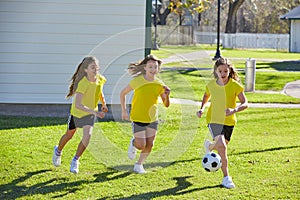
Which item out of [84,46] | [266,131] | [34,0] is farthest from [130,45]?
[266,131]

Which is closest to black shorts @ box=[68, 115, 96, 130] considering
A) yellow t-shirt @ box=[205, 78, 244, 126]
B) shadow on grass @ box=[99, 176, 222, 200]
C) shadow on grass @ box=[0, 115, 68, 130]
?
shadow on grass @ box=[99, 176, 222, 200]

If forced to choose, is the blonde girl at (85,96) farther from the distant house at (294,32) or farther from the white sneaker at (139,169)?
the distant house at (294,32)

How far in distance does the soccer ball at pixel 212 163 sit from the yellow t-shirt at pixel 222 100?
1.31 feet

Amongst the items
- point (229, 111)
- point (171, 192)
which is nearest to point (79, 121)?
point (171, 192)

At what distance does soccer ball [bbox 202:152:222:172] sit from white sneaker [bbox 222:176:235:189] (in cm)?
15

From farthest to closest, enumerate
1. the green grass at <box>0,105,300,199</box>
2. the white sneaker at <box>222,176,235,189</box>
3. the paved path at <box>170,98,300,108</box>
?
the paved path at <box>170,98,300,108</box> < the white sneaker at <box>222,176,235,189</box> < the green grass at <box>0,105,300,199</box>

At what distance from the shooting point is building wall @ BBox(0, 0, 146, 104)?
33.8 feet

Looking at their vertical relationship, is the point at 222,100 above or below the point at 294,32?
below

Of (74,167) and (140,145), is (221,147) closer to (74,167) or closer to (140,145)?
(140,145)

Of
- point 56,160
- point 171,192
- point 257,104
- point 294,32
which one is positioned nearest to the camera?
point 171,192

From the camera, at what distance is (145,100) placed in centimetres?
622

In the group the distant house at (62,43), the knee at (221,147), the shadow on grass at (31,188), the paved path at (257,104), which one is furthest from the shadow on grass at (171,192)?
the paved path at (257,104)

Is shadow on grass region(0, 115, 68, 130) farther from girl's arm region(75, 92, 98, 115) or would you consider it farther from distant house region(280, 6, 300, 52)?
distant house region(280, 6, 300, 52)

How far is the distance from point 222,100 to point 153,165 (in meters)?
1.28
